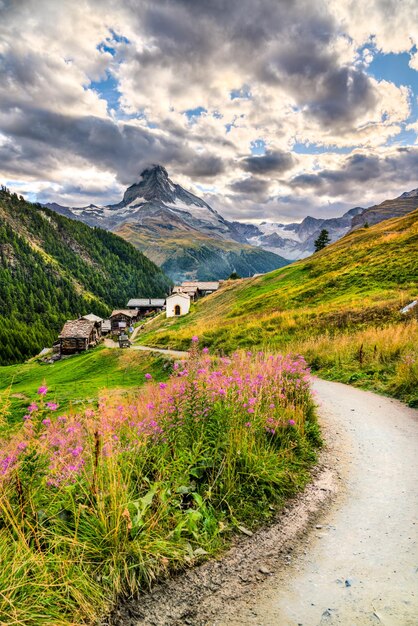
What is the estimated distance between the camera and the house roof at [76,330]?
72488 mm

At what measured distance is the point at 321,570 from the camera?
147 inches

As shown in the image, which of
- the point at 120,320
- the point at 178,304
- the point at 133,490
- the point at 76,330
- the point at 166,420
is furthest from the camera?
the point at 120,320

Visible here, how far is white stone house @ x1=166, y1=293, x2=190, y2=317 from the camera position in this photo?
77.9 meters

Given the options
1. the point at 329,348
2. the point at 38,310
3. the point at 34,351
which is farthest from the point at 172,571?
the point at 38,310

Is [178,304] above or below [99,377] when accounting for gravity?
above

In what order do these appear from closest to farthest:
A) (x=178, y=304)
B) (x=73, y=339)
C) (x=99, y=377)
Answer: (x=99, y=377) → (x=73, y=339) → (x=178, y=304)

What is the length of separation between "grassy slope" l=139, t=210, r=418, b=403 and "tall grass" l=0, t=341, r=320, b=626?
6.43 m

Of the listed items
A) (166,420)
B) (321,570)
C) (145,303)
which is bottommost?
(321,570)

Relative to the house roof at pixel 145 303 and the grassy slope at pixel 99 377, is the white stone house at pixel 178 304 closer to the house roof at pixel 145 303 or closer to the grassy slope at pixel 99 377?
the grassy slope at pixel 99 377

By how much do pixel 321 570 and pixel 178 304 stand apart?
75.5 meters

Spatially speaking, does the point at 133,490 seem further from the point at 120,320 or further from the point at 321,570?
the point at 120,320

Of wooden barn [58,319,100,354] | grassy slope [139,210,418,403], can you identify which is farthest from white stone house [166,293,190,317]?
grassy slope [139,210,418,403]

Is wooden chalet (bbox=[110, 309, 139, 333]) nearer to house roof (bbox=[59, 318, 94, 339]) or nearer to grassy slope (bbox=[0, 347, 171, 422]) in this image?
house roof (bbox=[59, 318, 94, 339])

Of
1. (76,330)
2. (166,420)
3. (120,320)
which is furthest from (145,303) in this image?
(166,420)
